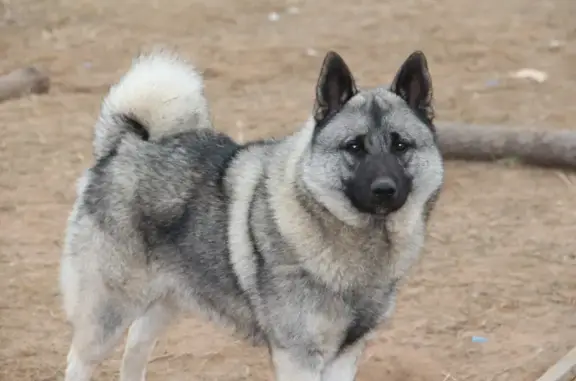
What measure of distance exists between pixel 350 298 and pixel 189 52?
5.87 m

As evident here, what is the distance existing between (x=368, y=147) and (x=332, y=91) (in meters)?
0.27

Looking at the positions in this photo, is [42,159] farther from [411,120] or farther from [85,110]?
[411,120]

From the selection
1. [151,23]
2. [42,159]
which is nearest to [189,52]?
[151,23]

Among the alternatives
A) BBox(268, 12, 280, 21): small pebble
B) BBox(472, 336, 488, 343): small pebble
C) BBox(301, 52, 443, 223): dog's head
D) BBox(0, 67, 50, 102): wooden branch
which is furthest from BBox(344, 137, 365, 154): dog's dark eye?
BBox(268, 12, 280, 21): small pebble

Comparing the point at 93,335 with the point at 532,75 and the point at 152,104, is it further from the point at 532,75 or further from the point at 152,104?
the point at 532,75

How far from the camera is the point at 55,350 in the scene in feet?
14.7

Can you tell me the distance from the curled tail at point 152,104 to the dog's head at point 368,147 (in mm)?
702

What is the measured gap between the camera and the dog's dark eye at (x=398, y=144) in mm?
3271

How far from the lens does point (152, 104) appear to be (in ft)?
12.4

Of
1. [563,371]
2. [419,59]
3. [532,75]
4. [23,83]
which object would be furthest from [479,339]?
[23,83]

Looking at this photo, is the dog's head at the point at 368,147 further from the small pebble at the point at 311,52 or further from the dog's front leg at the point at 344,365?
the small pebble at the point at 311,52

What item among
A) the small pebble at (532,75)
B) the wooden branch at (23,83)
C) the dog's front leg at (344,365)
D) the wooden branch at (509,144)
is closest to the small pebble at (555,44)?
the small pebble at (532,75)

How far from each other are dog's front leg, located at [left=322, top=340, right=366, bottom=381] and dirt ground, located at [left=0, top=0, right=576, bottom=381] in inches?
12.8

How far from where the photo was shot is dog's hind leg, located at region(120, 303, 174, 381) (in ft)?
13.3
